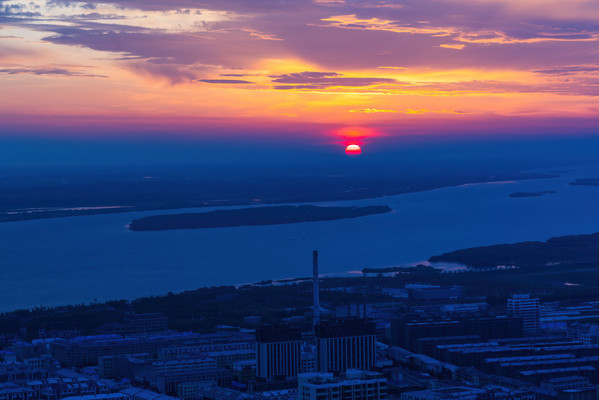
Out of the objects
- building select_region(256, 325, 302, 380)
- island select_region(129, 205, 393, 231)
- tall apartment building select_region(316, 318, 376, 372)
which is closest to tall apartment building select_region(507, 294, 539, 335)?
tall apartment building select_region(316, 318, 376, 372)

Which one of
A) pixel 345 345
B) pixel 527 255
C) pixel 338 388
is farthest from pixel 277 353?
pixel 527 255

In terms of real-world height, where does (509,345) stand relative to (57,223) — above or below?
below

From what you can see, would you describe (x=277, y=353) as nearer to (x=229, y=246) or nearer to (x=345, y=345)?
(x=345, y=345)

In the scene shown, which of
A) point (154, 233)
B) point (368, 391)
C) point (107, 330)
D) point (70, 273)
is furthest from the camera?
point (154, 233)

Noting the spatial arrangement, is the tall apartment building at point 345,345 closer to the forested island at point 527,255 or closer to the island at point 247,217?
the forested island at point 527,255

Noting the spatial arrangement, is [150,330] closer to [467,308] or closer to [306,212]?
[467,308]

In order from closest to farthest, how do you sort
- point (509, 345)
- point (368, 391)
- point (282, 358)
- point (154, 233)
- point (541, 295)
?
point (368, 391), point (282, 358), point (509, 345), point (541, 295), point (154, 233)

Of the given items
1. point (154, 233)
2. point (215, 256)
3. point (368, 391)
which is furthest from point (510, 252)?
point (368, 391)
